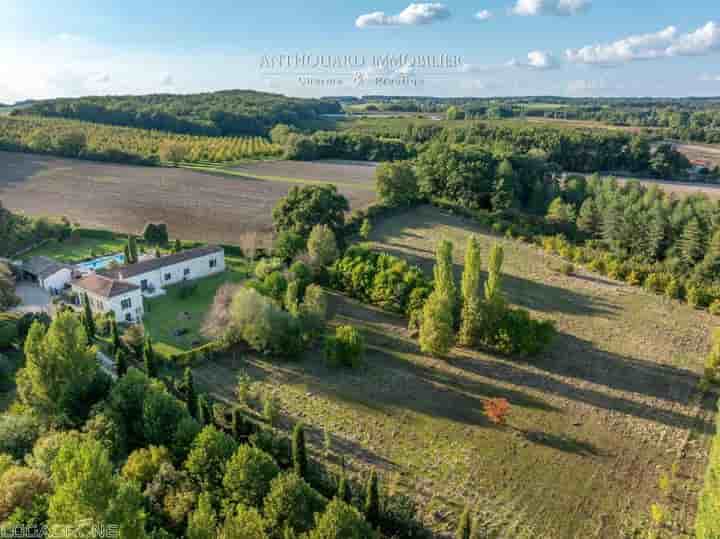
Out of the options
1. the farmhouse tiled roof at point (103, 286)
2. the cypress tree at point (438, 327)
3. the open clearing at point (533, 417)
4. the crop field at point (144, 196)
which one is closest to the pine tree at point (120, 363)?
the open clearing at point (533, 417)

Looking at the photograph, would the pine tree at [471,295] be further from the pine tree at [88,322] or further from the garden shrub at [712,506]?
the pine tree at [88,322]

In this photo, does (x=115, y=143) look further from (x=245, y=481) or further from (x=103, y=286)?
(x=245, y=481)

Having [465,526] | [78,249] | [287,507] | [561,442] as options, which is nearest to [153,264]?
[78,249]

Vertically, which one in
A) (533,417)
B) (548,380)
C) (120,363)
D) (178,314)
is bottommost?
(533,417)

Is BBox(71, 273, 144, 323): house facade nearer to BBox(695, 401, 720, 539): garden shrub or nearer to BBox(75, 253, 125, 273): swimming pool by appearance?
BBox(75, 253, 125, 273): swimming pool

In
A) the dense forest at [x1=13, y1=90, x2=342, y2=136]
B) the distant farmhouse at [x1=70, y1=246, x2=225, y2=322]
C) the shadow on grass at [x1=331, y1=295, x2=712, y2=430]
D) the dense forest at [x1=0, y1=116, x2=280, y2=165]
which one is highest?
the dense forest at [x1=13, y1=90, x2=342, y2=136]

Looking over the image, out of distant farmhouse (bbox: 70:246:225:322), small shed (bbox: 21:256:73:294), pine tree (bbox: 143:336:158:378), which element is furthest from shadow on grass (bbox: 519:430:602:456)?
small shed (bbox: 21:256:73:294)
